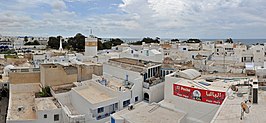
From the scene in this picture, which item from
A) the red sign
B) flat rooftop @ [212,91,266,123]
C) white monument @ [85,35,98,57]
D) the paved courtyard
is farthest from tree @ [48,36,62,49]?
flat rooftop @ [212,91,266,123]

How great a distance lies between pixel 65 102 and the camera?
834 inches

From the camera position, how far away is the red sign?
1420 centimetres

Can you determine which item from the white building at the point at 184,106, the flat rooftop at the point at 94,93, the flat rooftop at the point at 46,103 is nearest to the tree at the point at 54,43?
the flat rooftop at the point at 46,103

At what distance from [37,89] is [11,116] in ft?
24.9

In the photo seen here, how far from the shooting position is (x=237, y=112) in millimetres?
10148

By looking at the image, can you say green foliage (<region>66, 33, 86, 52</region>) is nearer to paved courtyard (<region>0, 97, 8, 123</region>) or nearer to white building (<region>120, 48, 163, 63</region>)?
paved courtyard (<region>0, 97, 8, 123</region>)

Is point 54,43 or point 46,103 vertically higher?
point 54,43

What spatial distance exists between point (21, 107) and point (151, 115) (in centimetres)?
1077

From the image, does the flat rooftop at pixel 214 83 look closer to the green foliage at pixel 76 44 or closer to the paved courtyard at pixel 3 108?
the paved courtyard at pixel 3 108

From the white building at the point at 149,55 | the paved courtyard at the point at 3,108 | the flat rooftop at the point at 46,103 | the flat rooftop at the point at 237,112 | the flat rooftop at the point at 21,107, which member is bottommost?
the paved courtyard at the point at 3,108

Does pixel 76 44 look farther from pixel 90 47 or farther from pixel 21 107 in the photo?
pixel 21 107

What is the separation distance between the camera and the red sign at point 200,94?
1420 centimetres

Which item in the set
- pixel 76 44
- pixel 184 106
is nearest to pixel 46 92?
pixel 184 106

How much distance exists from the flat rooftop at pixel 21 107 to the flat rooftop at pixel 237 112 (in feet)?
44.2
